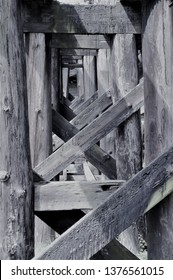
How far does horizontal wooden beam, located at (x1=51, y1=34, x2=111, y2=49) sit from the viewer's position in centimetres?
438

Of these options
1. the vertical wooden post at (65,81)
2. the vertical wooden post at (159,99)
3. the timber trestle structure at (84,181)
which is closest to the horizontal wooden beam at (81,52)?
the vertical wooden post at (65,81)

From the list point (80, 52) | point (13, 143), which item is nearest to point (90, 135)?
point (13, 143)

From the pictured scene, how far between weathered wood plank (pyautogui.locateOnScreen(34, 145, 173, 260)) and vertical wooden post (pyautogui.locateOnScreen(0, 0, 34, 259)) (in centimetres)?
23

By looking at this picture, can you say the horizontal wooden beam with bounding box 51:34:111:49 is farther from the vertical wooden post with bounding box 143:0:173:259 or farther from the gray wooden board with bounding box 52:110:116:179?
the vertical wooden post with bounding box 143:0:173:259

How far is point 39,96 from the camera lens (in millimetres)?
3514

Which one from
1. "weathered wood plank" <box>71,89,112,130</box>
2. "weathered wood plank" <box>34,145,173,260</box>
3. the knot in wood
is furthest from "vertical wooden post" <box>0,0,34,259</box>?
"weathered wood plank" <box>71,89,112,130</box>

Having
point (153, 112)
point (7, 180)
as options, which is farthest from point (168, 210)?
point (7, 180)

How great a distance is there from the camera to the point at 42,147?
11.8 feet

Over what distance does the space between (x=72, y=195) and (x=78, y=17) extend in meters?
1.16

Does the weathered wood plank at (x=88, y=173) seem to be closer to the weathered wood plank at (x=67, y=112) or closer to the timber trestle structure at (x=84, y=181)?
the weathered wood plank at (x=67, y=112)

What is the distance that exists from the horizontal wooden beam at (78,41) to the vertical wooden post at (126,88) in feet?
2.24

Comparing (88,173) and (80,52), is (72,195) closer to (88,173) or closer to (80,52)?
(88,173)
